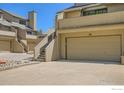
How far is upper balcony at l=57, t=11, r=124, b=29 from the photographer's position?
12859 millimetres

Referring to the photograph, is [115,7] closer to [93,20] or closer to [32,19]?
[93,20]

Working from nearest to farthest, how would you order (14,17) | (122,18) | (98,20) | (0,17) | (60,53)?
1. (122,18)
2. (98,20)
3. (60,53)
4. (0,17)
5. (14,17)

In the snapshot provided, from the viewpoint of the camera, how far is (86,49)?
14.8 meters

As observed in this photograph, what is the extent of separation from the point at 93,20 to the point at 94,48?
Answer: 2370 millimetres

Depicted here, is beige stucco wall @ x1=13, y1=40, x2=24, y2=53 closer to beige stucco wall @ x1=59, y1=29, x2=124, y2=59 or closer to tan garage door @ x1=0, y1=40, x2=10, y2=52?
tan garage door @ x1=0, y1=40, x2=10, y2=52

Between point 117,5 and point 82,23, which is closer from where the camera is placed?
point 82,23

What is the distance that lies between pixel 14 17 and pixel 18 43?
9122mm

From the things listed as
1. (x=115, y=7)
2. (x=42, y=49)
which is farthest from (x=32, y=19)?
(x=115, y=7)

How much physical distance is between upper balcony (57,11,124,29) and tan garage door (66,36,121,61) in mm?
1278

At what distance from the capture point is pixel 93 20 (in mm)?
14078

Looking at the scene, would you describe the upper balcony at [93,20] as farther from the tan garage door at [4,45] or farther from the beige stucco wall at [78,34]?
the tan garage door at [4,45]

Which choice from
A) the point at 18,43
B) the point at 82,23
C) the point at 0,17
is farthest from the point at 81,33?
the point at 0,17
